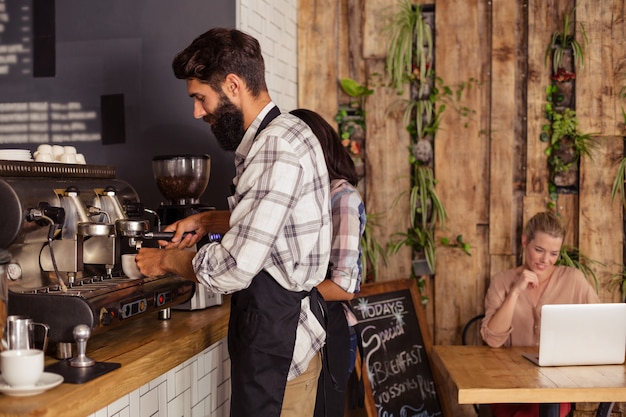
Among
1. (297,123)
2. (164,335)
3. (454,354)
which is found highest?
(297,123)

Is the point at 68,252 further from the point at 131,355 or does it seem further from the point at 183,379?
the point at 183,379

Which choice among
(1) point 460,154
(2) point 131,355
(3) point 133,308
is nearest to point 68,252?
(3) point 133,308

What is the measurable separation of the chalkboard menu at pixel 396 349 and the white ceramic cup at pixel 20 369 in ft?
7.34

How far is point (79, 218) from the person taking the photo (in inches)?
96.1

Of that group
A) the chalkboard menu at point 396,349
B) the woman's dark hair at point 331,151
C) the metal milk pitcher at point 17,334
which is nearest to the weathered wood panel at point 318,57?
the chalkboard menu at point 396,349

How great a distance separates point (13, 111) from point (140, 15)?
0.82 metres

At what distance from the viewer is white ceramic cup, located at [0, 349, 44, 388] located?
177 cm

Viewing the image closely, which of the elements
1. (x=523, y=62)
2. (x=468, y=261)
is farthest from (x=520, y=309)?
(x=523, y=62)

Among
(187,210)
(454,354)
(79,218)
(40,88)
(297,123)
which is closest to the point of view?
(297,123)

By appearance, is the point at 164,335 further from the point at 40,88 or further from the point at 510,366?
the point at 40,88

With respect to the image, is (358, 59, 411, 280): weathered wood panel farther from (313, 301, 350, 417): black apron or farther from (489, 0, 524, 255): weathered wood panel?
(313, 301, 350, 417): black apron

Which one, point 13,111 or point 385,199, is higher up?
point 13,111

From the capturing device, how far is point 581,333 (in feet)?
9.86

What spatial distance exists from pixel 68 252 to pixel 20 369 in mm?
644
